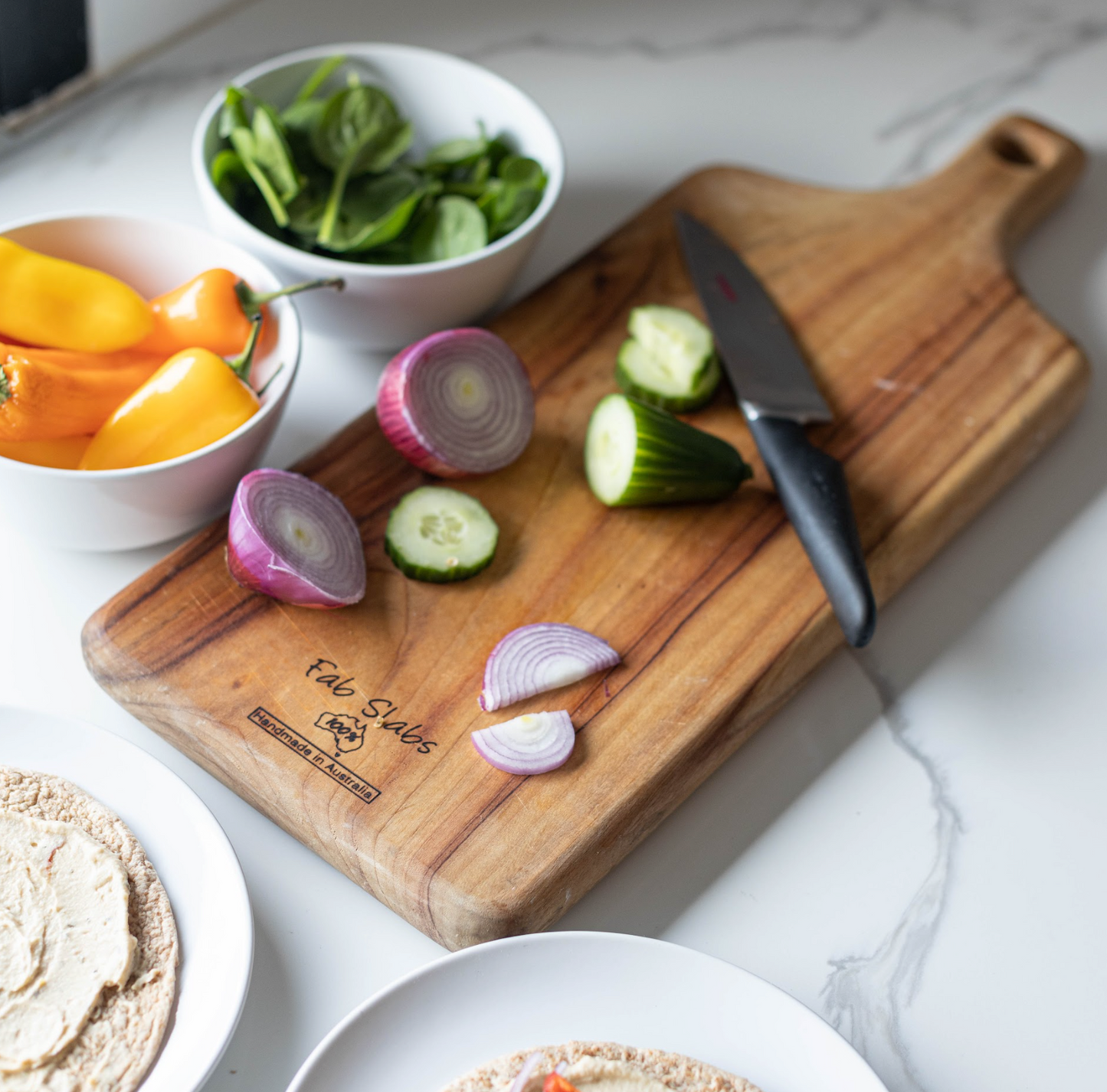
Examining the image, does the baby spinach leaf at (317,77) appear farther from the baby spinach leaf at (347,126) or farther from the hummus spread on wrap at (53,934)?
the hummus spread on wrap at (53,934)

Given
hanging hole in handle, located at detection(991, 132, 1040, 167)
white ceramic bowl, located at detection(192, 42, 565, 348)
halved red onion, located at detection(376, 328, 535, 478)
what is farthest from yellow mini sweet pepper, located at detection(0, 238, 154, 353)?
hanging hole in handle, located at detection(991, 132, 1040, 167)

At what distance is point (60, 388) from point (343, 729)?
0.52 m

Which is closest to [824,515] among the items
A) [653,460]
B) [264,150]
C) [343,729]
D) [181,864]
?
[653,460]

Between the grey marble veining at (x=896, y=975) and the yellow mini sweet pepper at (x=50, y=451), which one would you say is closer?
the grey marble veining at (x=896, y=975)

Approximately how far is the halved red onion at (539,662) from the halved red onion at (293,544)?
0.64ft

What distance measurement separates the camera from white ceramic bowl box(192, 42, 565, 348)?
5.00 ft

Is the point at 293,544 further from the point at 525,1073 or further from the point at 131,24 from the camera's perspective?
the point at 131,24

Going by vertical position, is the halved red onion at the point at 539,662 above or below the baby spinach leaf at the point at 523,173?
below

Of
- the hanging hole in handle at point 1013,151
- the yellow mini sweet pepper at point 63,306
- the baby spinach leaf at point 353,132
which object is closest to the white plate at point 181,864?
the yellow mini sweet pepper at point 63,306

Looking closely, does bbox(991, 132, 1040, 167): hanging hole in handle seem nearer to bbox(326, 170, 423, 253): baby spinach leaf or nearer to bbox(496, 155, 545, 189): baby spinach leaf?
bbox(496, 155, 545, 189): baby spinach leaf

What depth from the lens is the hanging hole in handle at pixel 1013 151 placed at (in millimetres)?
2079

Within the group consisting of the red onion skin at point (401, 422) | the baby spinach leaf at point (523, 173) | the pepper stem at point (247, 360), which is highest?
the baby spinach leaf at point (523, 173)

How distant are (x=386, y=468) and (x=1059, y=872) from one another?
0.97 metres

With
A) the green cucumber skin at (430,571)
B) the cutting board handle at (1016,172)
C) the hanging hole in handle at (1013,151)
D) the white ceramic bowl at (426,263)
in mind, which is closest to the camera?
the green cucumber skin at (430,571)
